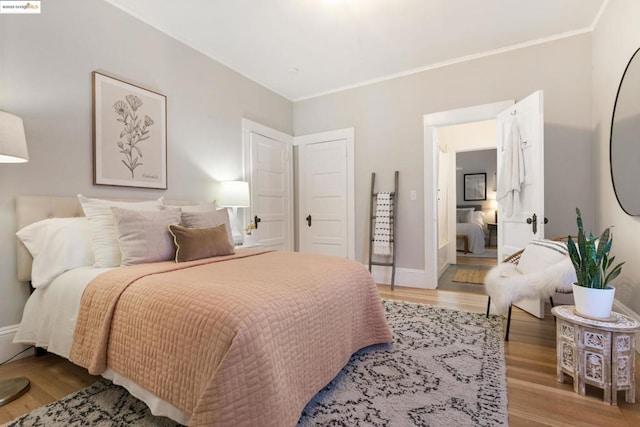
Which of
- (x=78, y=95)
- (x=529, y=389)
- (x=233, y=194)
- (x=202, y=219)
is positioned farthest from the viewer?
(x=233, y=194)

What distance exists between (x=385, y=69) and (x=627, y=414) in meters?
3.56

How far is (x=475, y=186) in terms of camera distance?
7.98m

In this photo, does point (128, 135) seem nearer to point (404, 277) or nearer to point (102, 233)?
point (102, 233)

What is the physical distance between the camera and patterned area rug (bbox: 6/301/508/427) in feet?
4.33

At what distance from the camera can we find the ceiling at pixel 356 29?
2.49 m

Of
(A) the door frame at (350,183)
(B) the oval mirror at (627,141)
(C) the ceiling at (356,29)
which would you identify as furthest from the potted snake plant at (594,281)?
(A) the door frame at (350,183)

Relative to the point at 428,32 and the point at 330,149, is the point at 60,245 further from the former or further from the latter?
the point at 428,32

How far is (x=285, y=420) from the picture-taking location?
109 centimetres

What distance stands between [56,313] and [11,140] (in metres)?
0.97

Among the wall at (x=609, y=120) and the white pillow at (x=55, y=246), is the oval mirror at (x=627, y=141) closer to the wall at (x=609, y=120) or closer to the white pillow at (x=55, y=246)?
the wall at (x=609, y=120)

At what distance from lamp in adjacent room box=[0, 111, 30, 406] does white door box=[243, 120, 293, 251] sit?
2209 mm

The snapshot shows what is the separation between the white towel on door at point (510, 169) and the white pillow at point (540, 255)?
723mm

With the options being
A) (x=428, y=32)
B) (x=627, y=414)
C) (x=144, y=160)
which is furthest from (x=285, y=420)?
(x=428, y=32)

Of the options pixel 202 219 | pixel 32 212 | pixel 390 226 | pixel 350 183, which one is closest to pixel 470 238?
pixel 390 226
